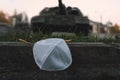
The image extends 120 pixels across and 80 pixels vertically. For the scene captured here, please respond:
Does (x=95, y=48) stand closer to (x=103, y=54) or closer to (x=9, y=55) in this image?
(x=103, y=54)

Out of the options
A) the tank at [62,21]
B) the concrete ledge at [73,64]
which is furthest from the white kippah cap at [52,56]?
the tank at [62,21]

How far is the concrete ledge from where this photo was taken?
4355mm

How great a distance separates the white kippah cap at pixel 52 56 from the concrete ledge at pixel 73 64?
6 centimetres

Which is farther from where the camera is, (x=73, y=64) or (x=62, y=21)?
(x=62, y=21)

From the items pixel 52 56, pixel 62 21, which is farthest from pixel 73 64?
pixel 62 21

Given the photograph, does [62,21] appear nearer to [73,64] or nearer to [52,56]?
[73,64]

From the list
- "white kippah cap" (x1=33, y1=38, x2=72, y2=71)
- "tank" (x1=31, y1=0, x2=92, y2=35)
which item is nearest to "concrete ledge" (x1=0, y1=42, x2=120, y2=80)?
"white kippah cap" (x1=33, y1=38, x2=72, y2=71)

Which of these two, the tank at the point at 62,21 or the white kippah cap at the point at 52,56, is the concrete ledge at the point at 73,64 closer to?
the white kippah cap at the point at 52,56

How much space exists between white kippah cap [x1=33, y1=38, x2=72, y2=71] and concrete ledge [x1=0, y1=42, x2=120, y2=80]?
0.06 metres

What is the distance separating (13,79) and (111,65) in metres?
1.12

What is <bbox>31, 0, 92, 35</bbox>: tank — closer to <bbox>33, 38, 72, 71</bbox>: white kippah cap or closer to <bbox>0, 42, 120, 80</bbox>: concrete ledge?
<bbox>0, 42, 120, 80</bbox>: concrete ledge

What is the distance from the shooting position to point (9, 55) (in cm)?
436

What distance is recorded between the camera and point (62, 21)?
1371 cm

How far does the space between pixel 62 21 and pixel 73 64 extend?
30.4ft
